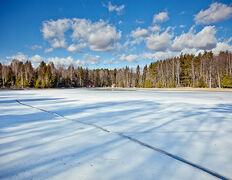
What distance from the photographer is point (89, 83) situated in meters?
73.1

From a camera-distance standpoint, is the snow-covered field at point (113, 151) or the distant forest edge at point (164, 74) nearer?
the snow-covered field at point (113, 151)

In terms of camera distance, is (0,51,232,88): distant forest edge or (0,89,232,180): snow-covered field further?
(0,51,232,88): distant forest edge

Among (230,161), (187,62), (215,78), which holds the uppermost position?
(187,62)

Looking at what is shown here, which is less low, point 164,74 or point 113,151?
point 164,74

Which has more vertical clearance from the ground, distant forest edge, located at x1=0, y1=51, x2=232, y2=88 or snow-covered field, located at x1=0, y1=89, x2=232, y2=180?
distant forest edge, located at x1=0, y1=51, x2=232, y2=88

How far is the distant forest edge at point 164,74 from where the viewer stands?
37.1 m

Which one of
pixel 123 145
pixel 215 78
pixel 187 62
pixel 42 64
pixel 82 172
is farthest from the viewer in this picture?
pixel 42 64

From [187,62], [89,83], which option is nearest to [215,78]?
[187,62]

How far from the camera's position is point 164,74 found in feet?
170

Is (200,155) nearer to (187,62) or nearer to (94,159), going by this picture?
(94,159)

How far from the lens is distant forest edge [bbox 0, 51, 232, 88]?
3713cm

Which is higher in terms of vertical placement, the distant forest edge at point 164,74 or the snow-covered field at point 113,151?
the distant forest edge at point 164,74

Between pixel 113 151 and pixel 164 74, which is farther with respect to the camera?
pixel 164 74

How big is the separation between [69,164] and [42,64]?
196 feet
